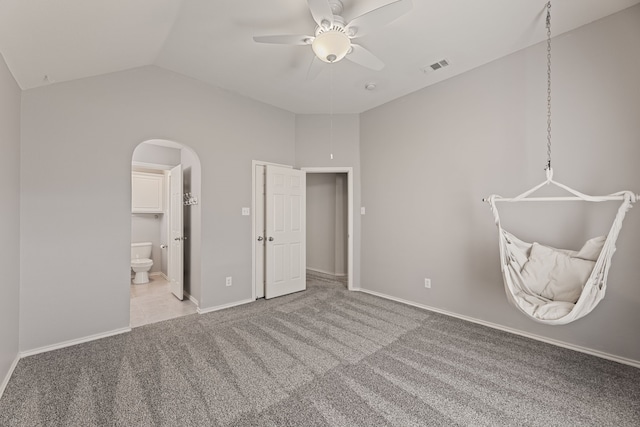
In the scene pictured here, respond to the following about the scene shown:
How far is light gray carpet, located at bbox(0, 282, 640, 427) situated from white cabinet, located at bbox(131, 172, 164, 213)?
3018mm

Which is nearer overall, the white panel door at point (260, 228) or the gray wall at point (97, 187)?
the gray wall at point (97, 187)

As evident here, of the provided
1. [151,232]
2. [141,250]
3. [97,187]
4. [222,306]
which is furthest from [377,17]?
[151,232]

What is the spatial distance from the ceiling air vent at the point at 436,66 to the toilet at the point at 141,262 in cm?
520

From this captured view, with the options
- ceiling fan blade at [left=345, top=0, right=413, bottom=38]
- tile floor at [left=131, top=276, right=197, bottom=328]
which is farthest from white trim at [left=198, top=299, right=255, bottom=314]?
ceiling fan blade at [left=345, top=0, right=413, bottom=38]

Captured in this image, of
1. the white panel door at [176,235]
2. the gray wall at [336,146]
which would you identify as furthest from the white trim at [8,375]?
the gray wall at [336,146]

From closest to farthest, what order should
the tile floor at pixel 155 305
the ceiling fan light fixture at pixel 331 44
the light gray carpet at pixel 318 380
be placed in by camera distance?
the light gray carpet at pixel 318 380
the ceiling fan light fixture at pixel 331 44
the tile floor at pixel 155 305

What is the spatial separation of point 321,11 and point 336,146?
2.66 m

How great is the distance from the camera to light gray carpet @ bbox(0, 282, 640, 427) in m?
1.66

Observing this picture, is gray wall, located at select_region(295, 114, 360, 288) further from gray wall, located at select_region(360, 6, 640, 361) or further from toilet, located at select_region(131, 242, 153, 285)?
toilet, located at select_region(131, 242, 153, 285)

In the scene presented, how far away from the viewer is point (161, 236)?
552cm

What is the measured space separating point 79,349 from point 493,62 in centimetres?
503

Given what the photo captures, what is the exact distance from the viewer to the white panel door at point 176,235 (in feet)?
12.7

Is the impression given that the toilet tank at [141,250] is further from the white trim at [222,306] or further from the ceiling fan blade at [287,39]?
the ceiling fan blade at [287,39]

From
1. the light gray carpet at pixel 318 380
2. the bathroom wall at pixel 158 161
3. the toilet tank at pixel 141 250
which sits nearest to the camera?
the light gray carpet at pixel 318 380
